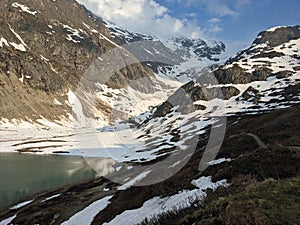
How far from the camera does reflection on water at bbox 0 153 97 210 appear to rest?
6388cm

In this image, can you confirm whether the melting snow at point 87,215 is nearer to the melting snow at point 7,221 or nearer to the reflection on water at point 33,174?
the melting snow at point 7,221

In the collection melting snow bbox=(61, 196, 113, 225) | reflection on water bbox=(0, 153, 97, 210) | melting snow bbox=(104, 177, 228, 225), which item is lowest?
melting snow bbox=(61, 196, 113, 225)

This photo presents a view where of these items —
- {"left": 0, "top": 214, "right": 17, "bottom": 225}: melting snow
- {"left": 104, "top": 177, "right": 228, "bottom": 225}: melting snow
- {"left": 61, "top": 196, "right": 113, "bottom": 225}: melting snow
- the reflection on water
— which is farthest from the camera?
the reflection on water

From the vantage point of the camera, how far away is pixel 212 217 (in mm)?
11930

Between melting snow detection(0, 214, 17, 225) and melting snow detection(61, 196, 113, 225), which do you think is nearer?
melting snow detection(61, 196, 113, 225)

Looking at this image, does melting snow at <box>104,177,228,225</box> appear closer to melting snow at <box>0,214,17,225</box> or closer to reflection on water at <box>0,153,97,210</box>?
melting snow at <box>0,214,17,225</box>

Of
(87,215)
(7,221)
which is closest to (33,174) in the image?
(7,221)

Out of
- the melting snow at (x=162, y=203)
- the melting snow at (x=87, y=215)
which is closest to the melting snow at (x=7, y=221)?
the melting snow at (x=87, y=215)

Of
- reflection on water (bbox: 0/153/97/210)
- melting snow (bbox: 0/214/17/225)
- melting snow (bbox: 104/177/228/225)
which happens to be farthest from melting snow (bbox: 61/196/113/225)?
reflection on water (bbox: 0/153/97/210)

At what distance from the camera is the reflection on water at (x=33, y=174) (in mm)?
63881

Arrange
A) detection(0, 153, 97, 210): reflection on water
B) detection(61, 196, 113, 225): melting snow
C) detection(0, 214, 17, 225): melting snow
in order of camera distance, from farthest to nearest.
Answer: detection(0, 153, 97, 210): reflection on water < detection(0, 214, 17, 225): melting snow < detection(61, 196, 113, 225): melting snow

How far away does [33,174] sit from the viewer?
84625mm

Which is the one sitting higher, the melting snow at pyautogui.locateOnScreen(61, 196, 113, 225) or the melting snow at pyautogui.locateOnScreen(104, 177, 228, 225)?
the melting snow at pyautogui.locateOnScreen(104, 177, 228, 225)

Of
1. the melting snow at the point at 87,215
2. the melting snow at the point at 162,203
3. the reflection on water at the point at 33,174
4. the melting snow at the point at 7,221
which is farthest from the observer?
the reflection on water at the point at 33,174
